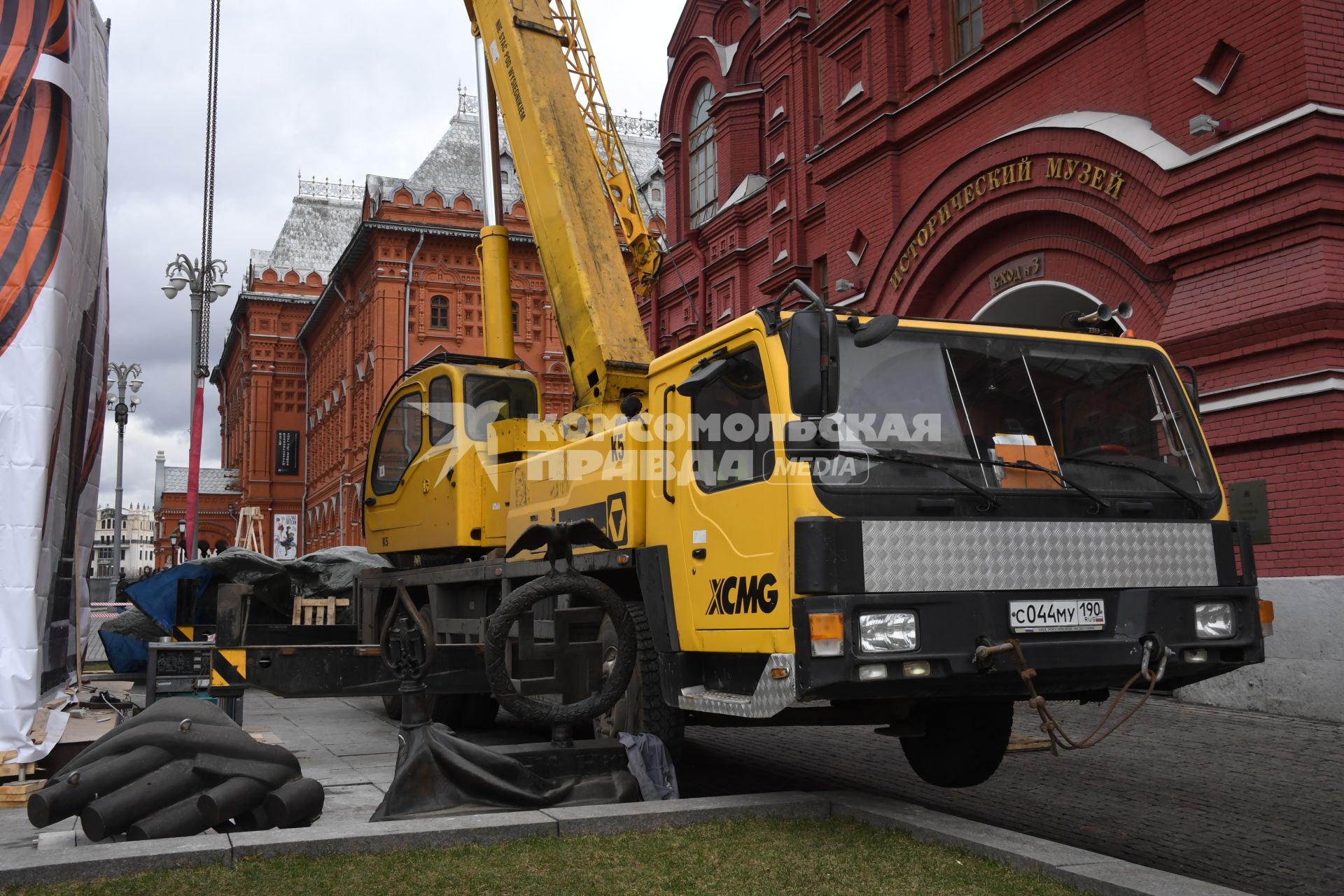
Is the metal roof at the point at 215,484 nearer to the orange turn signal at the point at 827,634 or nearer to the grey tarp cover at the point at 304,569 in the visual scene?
the grey tarp cover at the point at 304,569

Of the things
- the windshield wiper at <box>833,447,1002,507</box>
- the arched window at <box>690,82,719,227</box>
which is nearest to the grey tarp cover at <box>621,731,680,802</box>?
the windshield wiper at <box>833,447,1002,507</box>

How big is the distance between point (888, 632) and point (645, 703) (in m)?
1.97

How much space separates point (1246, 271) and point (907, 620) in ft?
24.9

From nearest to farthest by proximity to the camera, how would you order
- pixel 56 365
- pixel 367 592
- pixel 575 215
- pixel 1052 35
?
pixel 56 365 < pixel 575 215 < pixel 367 592 < pixel 1052 35

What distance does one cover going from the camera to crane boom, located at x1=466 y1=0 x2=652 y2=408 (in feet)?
32.0

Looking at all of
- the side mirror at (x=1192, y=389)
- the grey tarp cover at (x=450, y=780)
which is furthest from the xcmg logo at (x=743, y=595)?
the side mirror at (x=1192, y=389)

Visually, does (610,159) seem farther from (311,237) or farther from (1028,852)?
(311,237)

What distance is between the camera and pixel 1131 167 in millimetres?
12461

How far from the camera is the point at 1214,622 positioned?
6.00 meters

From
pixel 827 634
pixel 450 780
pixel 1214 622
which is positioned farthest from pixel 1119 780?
pixel 450 780

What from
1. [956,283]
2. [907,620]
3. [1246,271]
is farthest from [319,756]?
[956,283]

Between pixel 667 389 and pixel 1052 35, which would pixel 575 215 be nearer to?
pixel 667 389

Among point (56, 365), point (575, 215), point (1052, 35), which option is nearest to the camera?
point (56, 365)

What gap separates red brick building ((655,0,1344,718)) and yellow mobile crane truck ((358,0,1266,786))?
189 inches
